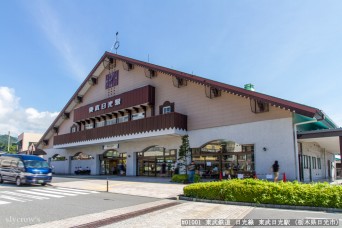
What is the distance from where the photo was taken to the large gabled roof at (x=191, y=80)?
16.3 m

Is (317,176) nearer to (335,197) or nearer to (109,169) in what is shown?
(335,197)

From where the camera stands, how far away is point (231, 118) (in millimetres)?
20359

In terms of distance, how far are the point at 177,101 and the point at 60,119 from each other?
19729 mm

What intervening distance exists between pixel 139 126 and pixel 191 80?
5.81m

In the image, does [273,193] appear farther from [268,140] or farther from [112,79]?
[112,79]

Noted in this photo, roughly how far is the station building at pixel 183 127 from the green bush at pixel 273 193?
6.15 metres

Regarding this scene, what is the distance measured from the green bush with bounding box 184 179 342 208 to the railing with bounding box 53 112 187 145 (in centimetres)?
958

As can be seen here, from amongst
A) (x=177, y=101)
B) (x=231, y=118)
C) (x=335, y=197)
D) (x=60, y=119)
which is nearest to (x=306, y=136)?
(x=231, y=118)

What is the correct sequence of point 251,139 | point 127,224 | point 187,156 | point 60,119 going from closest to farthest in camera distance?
point 127,224, point 251,139, point 187,156, point 60,119

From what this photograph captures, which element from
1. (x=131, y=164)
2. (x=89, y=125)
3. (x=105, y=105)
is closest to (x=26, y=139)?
(x=89, y=125)

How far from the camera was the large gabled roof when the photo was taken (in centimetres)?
1631

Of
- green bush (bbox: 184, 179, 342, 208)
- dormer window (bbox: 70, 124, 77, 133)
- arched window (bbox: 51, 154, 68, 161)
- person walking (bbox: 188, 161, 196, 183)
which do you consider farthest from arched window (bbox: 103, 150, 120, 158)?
green bush (bbox: 184, 179, 342, 208)

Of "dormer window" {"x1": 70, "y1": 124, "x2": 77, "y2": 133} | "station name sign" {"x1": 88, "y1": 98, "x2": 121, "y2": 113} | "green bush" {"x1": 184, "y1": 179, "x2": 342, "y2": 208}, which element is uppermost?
"station name sign" {"x1": 88, "y1": 98, "x2": 121, "y2": 113}

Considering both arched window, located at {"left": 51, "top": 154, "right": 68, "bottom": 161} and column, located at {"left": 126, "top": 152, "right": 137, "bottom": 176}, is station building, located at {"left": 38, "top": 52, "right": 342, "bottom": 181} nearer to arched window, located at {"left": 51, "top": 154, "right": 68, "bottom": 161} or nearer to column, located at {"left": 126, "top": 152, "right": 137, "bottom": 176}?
column, located at {"left": 126, "top": 152, "right": 137, "bottom": 176}
